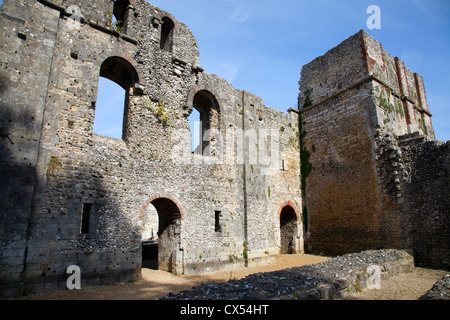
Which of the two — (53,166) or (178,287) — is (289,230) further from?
(53,166)

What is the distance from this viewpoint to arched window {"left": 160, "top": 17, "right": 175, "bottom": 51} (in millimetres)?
11276

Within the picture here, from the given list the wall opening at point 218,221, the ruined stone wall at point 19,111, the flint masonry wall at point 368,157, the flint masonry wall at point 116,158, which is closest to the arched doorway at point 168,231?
the flint masonry wall at point 116,158

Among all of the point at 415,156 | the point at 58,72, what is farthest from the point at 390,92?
the point at 58,72

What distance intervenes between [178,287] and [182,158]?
451 centimetres

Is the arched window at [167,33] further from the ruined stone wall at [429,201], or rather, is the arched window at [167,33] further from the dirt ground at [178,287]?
the ruined stone wall at [429,201]

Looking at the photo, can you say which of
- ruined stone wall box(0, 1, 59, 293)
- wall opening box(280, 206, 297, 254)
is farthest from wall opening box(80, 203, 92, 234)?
wall opening box(280, 206, 297, 254)

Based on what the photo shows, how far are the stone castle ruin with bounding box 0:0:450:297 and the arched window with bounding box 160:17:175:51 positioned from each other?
0.08 meters

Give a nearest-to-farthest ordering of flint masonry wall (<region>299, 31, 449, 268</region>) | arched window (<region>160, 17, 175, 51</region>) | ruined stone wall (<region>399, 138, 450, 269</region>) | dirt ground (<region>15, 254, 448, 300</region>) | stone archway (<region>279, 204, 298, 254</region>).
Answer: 1. dirt ground (<region>15, 254, 448, 300</region>)
2. ruined stone wall (<region>399, 138, 450, 269</region>)
3. flint masonry wall (<region>299, 31, 449, 268</region>)
4. arched window (<region>160, 17, 175, 51</region>)
5. stone archway (<region>279, 204, 298, 254</region>)

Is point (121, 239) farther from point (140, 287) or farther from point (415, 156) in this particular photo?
point (415, 156)

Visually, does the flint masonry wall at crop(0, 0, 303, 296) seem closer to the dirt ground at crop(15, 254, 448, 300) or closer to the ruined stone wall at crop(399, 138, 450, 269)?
the dirt ground at crop(15, 254, 448, 300)

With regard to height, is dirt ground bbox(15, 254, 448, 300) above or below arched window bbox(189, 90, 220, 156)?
below
